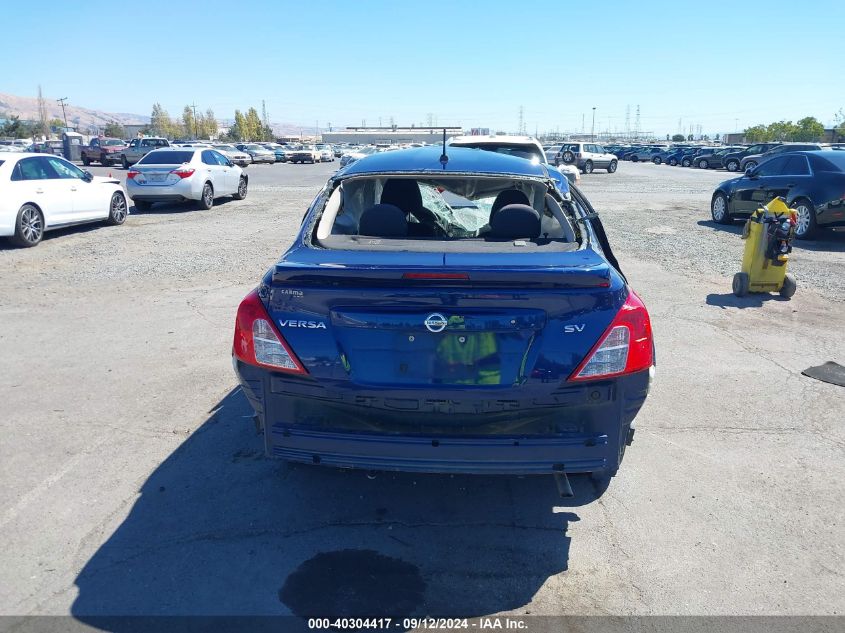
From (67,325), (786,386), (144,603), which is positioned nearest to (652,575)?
(144,603)

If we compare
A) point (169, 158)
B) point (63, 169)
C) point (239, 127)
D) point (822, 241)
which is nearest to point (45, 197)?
point (63, 169)

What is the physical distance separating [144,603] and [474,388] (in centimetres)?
174

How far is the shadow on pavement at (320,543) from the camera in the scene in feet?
9.71

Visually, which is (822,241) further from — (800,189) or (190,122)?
(190,122)

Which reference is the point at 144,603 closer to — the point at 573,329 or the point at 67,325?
the point at 573,329

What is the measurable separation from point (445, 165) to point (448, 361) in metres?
1.76

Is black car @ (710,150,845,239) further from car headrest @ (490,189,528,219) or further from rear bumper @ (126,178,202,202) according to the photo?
rear bumper @ (126,178,202,202)

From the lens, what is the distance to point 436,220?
208 inches

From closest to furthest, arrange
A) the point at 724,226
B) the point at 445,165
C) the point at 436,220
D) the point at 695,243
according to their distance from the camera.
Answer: the point at 445,165 → the point at 436,220 → the point at 695,243 → the point at 724,226

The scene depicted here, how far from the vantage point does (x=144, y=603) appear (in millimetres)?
2914

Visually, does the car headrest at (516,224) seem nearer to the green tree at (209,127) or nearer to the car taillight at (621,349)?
the car taillight at (621,349)

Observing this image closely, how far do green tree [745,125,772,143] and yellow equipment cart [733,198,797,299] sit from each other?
93081 mm

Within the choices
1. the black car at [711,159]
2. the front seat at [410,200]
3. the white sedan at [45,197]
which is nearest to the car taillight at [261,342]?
the front seat at [410,200]

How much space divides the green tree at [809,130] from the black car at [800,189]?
73213mm
